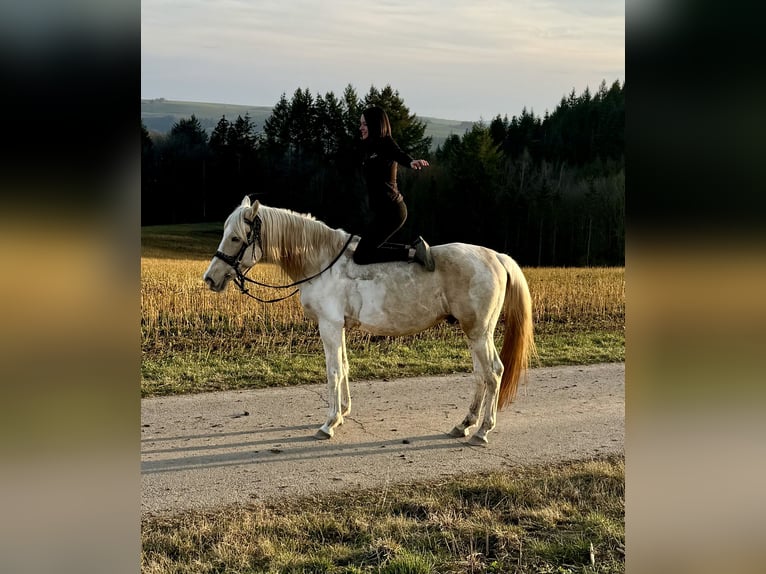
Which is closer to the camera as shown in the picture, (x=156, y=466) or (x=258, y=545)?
(x=258, y=545)

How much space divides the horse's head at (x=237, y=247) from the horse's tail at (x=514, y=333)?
226cm

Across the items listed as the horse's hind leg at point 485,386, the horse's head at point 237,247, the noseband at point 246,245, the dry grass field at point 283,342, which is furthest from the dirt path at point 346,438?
the noseband at point 246,245

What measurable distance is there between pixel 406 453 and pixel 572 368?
431 centimetres

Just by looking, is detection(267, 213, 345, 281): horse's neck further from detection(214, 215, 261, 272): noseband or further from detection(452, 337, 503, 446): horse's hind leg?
detection(452, 337, 503, 446): horse's hind leg

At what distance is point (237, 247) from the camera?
645 centimetres

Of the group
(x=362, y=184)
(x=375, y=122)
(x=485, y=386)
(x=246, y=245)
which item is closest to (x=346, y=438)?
(x=485, y=386)

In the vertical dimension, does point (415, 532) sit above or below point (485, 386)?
below

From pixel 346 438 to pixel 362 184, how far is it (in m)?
42.2

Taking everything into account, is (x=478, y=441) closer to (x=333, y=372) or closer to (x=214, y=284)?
(x=333, y=372)

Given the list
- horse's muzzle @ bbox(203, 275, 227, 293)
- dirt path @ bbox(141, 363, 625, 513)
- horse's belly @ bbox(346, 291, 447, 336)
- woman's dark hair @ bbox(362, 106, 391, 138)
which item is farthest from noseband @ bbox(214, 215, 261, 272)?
dirt path @ bbox(141, 363, 625, 513)
